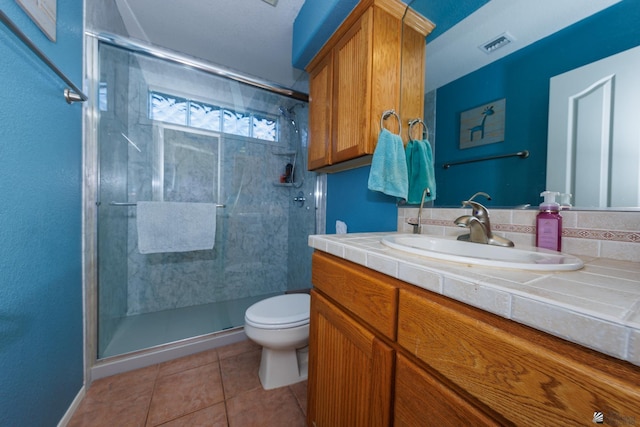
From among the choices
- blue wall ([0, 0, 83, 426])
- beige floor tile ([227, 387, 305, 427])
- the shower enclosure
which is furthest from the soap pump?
blue wall ([0, 0, 83, 426])

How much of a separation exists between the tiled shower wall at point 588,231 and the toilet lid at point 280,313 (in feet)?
3.21

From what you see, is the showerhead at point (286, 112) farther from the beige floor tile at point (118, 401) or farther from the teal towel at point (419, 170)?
the beige floor tile at point (118, 401)

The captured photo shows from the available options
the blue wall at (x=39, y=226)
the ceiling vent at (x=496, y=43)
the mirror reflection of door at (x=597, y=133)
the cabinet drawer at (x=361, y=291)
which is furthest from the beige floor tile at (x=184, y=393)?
the ceiling vent at (x=496, y=43)

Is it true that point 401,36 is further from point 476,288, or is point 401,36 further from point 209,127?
point 209,127

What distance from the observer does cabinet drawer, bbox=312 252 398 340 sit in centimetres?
53

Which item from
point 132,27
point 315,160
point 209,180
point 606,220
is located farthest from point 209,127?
point 606,220

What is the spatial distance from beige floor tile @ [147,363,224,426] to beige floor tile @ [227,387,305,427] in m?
0.11

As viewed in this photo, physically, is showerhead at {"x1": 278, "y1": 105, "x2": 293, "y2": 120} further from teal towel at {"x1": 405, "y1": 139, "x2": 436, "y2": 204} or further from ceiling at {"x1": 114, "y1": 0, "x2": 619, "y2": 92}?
teal towel at {"x1": 405, "y1": 139, "x2": 436, "y2": 204}

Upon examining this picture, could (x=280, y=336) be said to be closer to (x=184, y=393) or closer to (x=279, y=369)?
(x=279, y=369)

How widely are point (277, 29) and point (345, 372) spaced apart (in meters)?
2.03

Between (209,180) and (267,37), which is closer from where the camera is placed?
(267,37)

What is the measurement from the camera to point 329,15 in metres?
1.22

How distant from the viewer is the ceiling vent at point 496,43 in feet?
2.77

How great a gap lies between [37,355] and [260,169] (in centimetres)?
177
